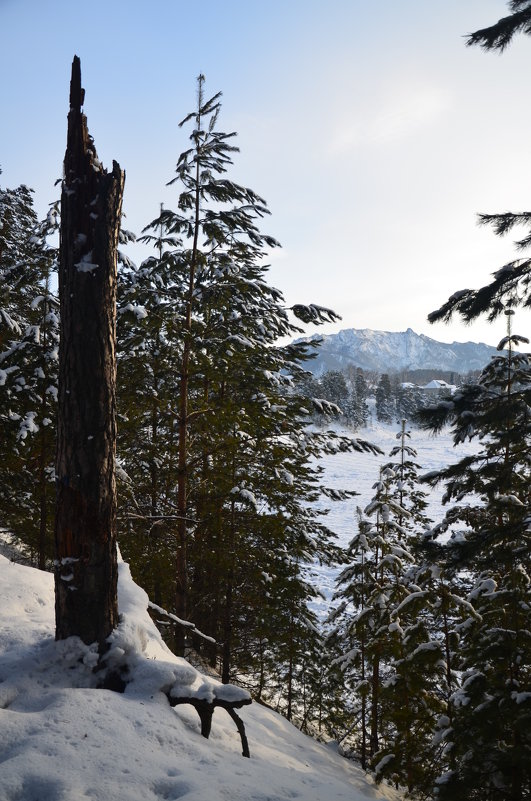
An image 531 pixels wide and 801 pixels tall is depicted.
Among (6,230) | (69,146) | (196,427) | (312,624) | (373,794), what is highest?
(6,230)

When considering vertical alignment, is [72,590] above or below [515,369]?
below

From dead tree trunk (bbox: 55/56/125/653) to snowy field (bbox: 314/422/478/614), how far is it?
2433cm

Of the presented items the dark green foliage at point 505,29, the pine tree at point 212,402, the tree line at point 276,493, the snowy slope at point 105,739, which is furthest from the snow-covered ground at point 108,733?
the dark green foliage at point 505,29

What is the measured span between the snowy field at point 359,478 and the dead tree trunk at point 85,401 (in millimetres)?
24334

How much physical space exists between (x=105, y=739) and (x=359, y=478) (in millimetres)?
51288

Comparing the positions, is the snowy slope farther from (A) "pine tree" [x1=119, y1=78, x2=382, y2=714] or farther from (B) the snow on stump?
(A) "pine tree" [x1=119, y1=78, x2=382, y2=714]

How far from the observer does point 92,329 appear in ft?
13.2

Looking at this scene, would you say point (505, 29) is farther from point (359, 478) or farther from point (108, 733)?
point (359, 478)

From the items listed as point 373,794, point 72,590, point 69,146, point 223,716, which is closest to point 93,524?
A: point 72,590

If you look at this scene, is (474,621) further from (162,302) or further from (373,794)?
(162,302)

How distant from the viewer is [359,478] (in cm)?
5241

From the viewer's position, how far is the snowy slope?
266 cm

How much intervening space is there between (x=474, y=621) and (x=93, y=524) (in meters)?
5.97

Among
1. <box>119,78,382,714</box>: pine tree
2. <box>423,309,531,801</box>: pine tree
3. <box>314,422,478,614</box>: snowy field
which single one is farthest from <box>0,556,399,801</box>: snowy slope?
<box>314,422,478,614</box>: snowy field
